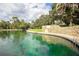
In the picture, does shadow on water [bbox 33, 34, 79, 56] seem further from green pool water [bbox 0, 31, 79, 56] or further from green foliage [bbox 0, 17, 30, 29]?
green foliage [bbox 0, 17, 30, 29]

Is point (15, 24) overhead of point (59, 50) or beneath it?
overhead

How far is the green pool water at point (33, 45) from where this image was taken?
1.69 m

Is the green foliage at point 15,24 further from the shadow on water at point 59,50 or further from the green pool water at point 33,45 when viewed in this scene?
the shadow on water at point 59,50

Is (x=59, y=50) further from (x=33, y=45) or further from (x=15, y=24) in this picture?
(x=15, y=24)

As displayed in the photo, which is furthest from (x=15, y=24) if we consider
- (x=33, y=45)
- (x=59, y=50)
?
(x=59, y=50)

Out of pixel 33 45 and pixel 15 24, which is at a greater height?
pixel 15 24

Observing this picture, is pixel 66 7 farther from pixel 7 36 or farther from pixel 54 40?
pixel 7 36

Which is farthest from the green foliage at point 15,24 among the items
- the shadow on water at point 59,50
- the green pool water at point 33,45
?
the shadow on water at point 59,50

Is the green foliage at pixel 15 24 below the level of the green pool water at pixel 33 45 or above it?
above

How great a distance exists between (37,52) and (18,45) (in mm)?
204

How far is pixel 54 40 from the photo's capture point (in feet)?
5.69

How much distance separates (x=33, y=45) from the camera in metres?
1.72

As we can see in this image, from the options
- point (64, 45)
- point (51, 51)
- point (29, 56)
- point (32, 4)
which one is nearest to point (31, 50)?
point (29, 56)

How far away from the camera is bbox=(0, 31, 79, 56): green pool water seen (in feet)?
5.55
